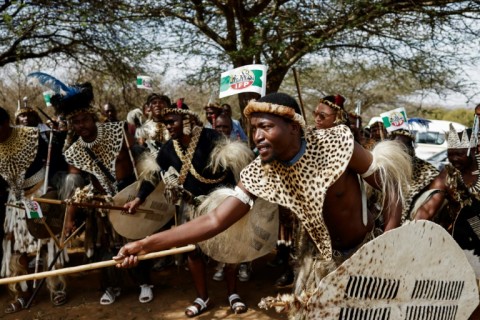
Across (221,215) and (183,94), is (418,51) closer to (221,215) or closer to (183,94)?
(221,215)

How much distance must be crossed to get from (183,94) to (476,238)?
20.3 m

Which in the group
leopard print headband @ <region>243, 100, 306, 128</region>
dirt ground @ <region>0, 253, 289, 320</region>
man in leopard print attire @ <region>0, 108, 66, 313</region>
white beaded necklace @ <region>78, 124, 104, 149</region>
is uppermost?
leopard print headband @ <region>243, 100, 306, 128</region>

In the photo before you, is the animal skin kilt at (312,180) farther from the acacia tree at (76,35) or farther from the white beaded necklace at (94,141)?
the acacia tree at (76,35)

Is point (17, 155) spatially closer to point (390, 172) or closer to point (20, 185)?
point (20, 185)

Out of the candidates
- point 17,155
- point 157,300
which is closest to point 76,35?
point 17,155

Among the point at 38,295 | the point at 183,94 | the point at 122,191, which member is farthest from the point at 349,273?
the point at 183,94

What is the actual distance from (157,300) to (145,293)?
16 cm

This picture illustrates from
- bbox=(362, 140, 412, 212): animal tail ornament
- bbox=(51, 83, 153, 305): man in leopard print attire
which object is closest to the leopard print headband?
bbox=(362, 140, 412, 212): animal tail ornament

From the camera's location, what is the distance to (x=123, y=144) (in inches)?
195

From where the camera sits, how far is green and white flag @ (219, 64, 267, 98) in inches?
152

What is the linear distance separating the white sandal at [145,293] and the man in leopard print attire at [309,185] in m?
2.49

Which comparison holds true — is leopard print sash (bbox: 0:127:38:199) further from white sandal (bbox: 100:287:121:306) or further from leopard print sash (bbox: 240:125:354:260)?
leopard print sash (bbox: 240:125:354:260)

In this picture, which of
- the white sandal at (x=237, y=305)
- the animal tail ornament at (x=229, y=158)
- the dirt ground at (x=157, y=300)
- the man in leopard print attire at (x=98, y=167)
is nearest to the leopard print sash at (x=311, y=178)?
the animal tail ornament at (x=229, y=158)

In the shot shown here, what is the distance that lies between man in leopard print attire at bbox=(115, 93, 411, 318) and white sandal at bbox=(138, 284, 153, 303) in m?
2.49
